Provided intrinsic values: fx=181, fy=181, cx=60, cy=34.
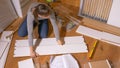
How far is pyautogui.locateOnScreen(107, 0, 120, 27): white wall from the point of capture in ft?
5.39

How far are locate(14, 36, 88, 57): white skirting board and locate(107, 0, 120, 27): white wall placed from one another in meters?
0.35

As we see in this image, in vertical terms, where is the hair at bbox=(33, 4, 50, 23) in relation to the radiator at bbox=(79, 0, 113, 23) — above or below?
above

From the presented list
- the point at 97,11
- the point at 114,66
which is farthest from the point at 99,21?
the point at 114,66

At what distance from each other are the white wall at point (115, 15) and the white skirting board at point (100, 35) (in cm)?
12

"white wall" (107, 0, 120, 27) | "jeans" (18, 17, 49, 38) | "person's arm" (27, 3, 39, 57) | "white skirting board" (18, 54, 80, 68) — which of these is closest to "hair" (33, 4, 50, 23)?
"person's arm" (27, 3, 39, 57)

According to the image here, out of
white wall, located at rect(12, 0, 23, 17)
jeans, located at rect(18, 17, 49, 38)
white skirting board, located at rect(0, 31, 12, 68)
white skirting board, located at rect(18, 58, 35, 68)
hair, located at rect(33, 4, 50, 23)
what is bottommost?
white skirting board, located at rect(18, 58, 35, 68)

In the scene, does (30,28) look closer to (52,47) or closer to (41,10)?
(41,10)

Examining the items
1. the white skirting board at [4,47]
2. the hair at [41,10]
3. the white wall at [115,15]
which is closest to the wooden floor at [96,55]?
the white skirting board at [4,47]

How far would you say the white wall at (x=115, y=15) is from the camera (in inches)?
64.7

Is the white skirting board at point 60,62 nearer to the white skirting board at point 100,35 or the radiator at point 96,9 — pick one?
the white skirting board at point 100,35

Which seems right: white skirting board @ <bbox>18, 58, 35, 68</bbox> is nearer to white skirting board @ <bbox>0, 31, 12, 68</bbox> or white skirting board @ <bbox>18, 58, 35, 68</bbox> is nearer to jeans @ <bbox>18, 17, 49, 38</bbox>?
white skirting board @ <bbox>0, 31, 12, 68</bbox>

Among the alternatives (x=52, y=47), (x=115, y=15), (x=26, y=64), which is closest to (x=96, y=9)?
(x=115, y=15)

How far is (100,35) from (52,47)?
0.49m

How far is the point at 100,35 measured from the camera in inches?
68.9
